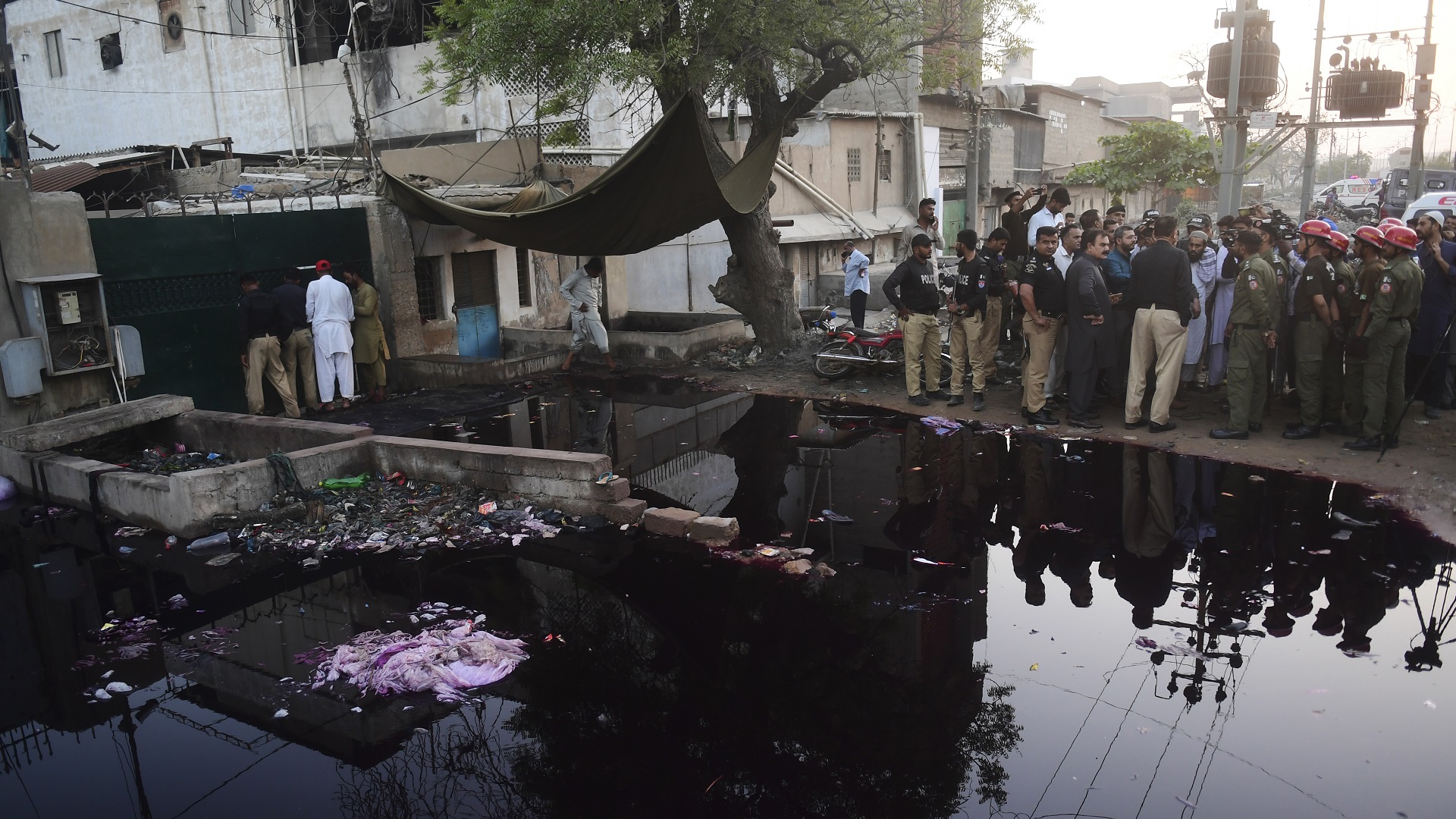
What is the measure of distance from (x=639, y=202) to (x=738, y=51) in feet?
7.74

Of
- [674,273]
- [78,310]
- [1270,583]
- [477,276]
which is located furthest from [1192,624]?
[674,273]

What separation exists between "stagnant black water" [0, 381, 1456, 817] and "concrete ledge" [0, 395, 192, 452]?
104cm

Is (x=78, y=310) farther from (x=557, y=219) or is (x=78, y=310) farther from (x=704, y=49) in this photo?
(x=704, y=49)

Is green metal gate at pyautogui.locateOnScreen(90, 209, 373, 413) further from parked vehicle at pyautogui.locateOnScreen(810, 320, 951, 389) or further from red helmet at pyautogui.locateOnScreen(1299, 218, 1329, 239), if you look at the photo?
red helmet at pyautogui.locateOnScreen(1299, 218, 1329, 239)

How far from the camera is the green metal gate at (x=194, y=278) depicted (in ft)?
30.5

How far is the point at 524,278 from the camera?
14.2m

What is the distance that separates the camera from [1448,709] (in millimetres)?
3936

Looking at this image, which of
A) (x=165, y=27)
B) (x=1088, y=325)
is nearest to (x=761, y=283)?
(x=1088, y=325)

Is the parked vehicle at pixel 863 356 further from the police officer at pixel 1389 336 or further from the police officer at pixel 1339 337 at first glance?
the police officer at pixel 1389 336

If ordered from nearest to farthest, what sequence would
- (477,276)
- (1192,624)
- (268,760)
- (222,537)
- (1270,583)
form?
(268,760) < (1192,624) < (1270,583) < (222,537) < (477,276)

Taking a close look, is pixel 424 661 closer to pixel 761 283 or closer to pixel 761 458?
pixel 761 458

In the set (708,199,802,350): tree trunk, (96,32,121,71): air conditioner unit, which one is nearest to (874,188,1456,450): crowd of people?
(708,199,802,350): tree trunk

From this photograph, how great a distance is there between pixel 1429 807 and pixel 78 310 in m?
10.2

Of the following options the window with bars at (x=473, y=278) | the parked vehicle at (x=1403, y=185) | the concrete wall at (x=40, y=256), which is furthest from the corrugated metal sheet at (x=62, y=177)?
the parked vehicle at (x=1403, y=185)
